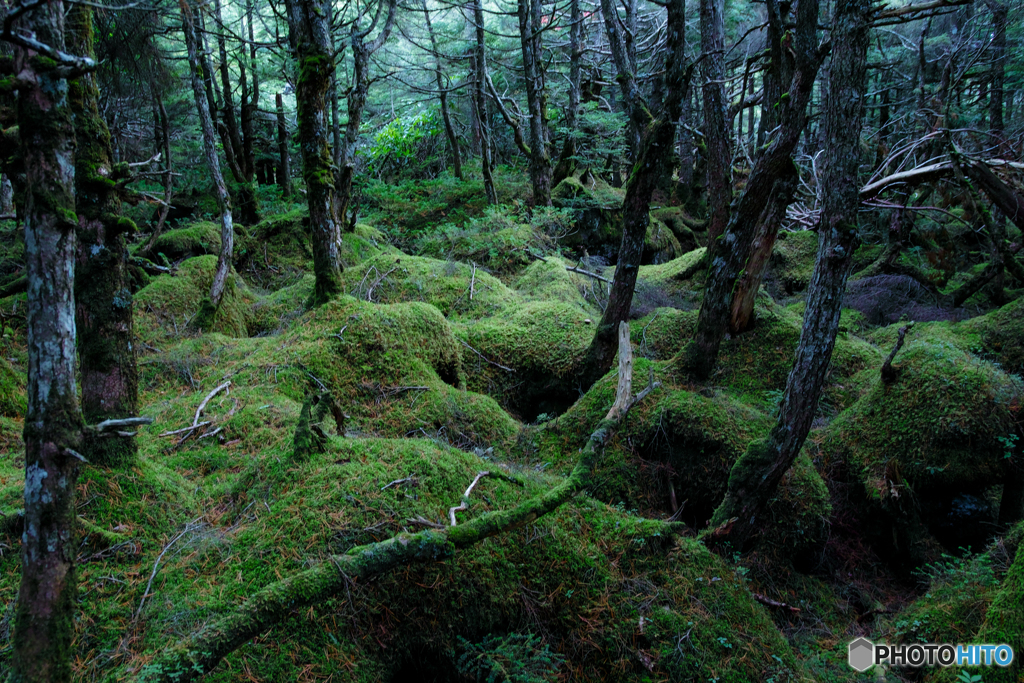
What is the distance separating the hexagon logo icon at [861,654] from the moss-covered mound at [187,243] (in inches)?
384

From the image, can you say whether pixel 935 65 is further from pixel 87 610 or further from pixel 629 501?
pixel 87 610

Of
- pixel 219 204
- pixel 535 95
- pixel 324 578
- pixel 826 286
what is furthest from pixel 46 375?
pixel 535 95

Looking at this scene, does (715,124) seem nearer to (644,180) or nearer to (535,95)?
(644,180)

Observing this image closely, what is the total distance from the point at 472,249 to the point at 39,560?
8371 millimetres

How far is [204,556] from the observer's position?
2.87m

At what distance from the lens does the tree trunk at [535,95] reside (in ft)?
39.2

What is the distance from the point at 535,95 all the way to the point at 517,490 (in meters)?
11.1

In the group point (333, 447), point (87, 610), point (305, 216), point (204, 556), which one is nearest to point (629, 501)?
point (333, 447)

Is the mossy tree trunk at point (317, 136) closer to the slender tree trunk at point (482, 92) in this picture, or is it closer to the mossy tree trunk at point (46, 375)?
the mossy tree trunk at point (46, 375)

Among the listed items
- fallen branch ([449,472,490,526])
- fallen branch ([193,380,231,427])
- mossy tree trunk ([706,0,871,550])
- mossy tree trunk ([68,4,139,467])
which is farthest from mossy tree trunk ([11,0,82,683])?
mossy tree trunk ([706,0,871,550])

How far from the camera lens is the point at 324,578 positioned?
7.96 feet

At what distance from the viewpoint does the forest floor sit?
2.75 m

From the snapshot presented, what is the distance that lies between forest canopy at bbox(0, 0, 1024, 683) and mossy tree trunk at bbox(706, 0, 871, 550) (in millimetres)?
25

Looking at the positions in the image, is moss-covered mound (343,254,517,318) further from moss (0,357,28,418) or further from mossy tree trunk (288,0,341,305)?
moss (0,357,28,418)
